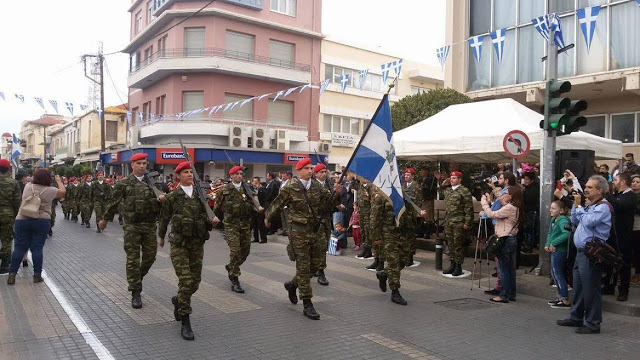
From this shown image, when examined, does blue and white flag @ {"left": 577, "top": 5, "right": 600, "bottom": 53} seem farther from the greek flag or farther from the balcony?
the balcony

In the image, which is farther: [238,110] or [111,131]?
[111,131]

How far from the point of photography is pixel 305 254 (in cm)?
696

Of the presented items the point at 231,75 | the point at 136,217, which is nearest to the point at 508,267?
the point at 136,217

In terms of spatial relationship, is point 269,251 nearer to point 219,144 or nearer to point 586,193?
point 586,193

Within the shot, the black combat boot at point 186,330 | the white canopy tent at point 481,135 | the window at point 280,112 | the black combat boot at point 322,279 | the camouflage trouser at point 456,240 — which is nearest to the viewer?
the black combat boot at point 186,330

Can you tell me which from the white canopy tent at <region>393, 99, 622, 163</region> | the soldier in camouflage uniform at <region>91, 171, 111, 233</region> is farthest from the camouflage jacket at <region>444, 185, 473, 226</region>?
the soldier in camouflage uniform at <region>91, 171, 111, 233</region>

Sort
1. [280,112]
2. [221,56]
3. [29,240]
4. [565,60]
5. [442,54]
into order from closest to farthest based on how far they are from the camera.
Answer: [29,240] → [442,54] → [565,60] → [221,56] → [280,112]

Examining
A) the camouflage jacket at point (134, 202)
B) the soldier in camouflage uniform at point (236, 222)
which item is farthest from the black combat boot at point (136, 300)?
the soldier in camouflage uniform at point (236, 222)

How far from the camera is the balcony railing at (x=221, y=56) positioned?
101ft

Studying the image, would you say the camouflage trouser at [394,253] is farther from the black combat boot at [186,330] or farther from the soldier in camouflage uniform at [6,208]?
the soldier in camouflage uniform at [6,208]

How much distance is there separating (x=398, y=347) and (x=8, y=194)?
24.5ft

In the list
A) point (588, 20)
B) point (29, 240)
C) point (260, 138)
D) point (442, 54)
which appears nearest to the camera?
point (29, 240)

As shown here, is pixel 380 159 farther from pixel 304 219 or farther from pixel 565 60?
pixel 565 60

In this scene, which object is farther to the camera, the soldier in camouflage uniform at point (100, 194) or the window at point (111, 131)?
the window at point (111, 131)
